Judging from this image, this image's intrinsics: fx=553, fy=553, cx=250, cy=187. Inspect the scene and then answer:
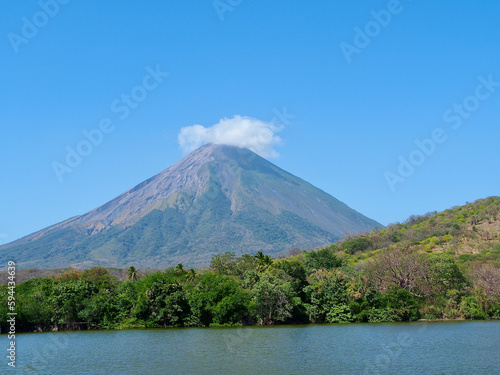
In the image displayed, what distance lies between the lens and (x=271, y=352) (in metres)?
33.8

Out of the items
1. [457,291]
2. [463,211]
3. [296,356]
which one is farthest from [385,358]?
[463,211]

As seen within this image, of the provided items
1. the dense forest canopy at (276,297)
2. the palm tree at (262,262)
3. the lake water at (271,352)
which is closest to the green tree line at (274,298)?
the dense forest canopy at (276,297)

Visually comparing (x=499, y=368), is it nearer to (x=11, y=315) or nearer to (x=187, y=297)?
(x=187, y=297)

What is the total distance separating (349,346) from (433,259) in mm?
30939

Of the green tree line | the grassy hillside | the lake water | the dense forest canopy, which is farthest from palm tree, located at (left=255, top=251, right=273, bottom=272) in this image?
the lake water

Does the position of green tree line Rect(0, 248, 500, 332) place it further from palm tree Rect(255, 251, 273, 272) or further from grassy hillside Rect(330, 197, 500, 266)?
grassy hillside Rect(330, 197, 500, 266)

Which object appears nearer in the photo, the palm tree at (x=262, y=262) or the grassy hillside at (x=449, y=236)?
the palm tree at (x=262, y=262)

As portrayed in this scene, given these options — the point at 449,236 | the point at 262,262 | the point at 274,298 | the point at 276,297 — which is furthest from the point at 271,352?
the point at 449,236

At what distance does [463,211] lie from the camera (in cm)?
12156

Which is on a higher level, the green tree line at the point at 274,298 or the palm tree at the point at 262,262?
the palm tree at the point at 262,262

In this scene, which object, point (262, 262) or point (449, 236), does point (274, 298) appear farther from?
point (449, 236)

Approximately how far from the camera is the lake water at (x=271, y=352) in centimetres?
2822

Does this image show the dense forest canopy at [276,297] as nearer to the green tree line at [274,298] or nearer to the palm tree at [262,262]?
the green tree line at [274,298]

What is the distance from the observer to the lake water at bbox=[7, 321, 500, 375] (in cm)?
2822
